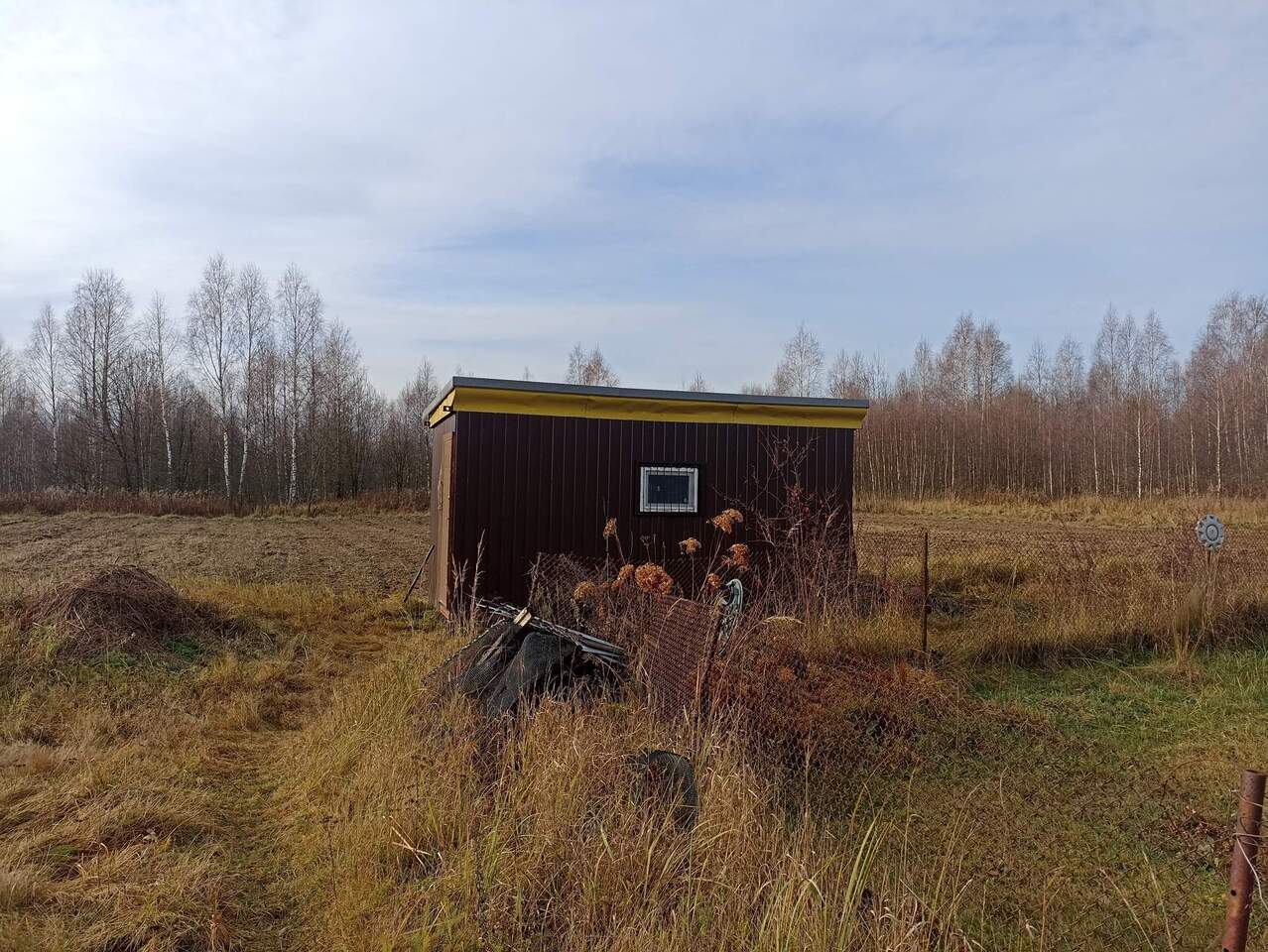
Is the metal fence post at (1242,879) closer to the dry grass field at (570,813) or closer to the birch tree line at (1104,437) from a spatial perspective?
the dry grass field at (570,813)

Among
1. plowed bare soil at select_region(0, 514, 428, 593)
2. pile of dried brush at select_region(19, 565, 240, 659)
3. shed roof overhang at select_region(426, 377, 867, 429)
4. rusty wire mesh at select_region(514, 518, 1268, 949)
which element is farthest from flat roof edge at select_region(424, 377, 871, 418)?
plowed bare soil at select_region(0, 514, 428, 593)

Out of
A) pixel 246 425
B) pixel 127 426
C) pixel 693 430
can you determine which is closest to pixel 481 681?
pixel 693 430

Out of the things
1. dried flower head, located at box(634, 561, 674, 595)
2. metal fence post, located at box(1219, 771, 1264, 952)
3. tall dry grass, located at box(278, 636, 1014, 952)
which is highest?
dried flower head, located at box(634, 561, 674, 595)

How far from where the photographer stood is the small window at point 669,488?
382 inches

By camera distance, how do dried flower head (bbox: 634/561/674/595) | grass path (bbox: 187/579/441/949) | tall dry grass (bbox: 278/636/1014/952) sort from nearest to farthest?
tall dry grass (bbox: 278/636/1014/952) → grass path (bbox: 187/579/441/949) → dried flower head (bbox: 634/561/674/595)

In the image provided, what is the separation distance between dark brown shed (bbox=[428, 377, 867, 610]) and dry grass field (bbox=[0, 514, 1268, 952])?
7.14ft

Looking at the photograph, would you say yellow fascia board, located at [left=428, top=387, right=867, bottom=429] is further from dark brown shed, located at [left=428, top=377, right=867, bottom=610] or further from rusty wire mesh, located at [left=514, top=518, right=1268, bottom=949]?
rusty wire mesh, located at [left=514, top=518, right=1268, bottom=949]

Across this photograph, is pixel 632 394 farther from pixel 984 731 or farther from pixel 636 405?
pixel 984 731

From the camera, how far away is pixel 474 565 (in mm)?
9156

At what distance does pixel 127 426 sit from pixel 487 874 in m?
42.7

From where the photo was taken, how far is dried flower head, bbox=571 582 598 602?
21.7 feet

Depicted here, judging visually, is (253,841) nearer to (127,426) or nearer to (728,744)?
(728,744)

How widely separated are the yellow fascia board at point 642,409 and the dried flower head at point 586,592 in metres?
2.95

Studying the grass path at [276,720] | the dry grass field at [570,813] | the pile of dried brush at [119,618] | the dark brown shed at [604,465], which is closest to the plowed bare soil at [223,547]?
the pile of dried brush at [119,618]
